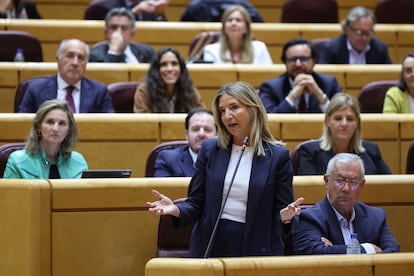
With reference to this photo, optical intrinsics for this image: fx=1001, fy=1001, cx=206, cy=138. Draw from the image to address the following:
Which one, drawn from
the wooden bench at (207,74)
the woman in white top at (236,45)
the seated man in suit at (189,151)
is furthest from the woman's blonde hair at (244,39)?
the seated man in suit at (189,151)

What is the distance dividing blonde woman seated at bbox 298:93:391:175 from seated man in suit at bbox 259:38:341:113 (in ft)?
2.02

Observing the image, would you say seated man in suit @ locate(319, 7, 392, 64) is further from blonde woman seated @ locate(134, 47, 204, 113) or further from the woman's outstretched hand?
the woman's outstretched hand

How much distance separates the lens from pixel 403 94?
183 inches

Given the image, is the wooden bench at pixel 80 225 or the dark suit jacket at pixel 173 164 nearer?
the wooden bench at pixel 80 225

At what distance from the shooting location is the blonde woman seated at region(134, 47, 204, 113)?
4.52 meters

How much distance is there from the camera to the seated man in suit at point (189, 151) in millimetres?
3781

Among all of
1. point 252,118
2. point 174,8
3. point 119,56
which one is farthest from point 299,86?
point 174,8

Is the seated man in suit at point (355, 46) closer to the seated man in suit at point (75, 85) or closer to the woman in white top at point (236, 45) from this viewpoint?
the woman in white top at point (236, 45)

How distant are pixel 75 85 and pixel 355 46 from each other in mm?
1699

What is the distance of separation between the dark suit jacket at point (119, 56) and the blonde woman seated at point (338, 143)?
1.64 metres

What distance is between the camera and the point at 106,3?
6055 millimetres

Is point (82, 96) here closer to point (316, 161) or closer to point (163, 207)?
point (316, 161)

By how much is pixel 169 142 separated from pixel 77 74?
737 mm

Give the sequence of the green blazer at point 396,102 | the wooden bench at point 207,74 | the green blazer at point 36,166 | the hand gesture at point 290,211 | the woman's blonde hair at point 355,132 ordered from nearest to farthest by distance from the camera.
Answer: the hand gesture at point 290,211
the green blazer at point 36,166
the woman's blonde hair at point 355,132
the green blazer at point 396,102
the wooden bench at point 207,74
